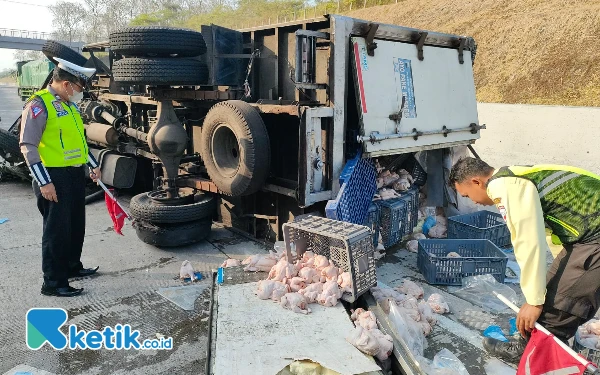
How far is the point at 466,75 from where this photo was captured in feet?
19.7

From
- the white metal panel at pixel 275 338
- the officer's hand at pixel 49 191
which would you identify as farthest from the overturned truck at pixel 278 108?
the white metal panel at pixel 275 338

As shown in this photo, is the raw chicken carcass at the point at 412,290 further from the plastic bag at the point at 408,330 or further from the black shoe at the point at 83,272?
the black shoe at the point at 83,272

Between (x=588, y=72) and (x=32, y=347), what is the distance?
12.6 meters

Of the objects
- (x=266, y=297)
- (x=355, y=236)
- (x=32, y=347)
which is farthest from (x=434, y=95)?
(x=32, y=347)

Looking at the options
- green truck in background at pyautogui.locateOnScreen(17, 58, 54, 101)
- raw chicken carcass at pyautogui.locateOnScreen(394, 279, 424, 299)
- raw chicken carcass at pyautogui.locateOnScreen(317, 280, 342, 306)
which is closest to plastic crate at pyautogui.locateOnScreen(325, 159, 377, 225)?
raw chicken carcass at pyautogui.locateOnScreen(394, 279, 424, 299)

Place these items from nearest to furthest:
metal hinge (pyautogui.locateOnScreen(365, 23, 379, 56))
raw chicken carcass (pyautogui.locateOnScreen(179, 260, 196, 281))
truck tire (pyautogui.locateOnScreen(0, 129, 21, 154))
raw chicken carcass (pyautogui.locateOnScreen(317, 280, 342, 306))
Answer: raw chicken carcass (pyautogui.locateOnScreen(317, 280, 342, 306)) → raw chicken carcass (pyautogui.locateOnScreen(179, 260, 196, 281)) → metal hinge (pyautogui.locateOnScreen(365, 23, 379, 56)) → truck tire (pyautogui.locateOnScreen(0, 129, 21, 154))

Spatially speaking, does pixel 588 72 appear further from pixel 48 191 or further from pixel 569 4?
pixel 48 191

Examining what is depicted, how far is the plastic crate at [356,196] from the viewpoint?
4.15 m

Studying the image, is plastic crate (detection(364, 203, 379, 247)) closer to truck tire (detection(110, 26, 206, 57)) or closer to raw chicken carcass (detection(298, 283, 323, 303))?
raw chicken carcass (detection(298, 283, 323, 303))

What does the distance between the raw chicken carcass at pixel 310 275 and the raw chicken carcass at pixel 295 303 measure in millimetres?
230

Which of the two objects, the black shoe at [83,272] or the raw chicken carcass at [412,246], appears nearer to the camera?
the black shoe at [83,272]

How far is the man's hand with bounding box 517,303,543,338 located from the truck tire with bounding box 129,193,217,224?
3.42 m

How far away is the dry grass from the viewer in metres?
11.1

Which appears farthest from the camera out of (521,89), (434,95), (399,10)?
(399,10)
